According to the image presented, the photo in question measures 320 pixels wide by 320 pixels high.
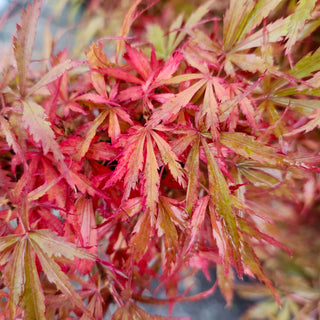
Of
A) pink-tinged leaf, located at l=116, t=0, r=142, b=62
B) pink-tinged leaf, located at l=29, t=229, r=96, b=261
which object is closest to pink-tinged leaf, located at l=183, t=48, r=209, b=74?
pink-tinged leaf, located at l=116, t=0, r=142, b=62

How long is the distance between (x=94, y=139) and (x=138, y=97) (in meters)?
0.10

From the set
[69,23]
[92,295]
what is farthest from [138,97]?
[69,23]

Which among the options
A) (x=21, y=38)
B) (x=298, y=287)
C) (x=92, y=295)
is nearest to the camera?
(x=21, y=38)

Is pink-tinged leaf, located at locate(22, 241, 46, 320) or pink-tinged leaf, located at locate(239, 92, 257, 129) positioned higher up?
pink-tinged leaf, located at locate(239, 92, 257, 129)

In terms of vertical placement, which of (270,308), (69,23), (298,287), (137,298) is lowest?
(270,308)

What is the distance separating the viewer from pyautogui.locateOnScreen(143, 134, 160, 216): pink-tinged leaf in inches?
14.3

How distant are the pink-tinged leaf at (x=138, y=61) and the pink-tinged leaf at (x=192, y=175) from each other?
142 mm

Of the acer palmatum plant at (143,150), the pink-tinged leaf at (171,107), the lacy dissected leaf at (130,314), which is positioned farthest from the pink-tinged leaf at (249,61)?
the lacy dissected leaf at (130,314)

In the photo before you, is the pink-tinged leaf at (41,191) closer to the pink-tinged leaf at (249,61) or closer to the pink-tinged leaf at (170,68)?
the pink-tinged leaf at (170,68)

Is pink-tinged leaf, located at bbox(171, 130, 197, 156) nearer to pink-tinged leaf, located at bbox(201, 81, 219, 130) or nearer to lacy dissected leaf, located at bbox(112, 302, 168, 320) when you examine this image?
pink-tinged leaf, located at bbox(201, 81, 219, 130)

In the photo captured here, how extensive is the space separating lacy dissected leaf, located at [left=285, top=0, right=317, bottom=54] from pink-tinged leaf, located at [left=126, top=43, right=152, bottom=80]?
0.21 meters

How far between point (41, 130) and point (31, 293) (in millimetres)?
228

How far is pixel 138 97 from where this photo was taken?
42cm

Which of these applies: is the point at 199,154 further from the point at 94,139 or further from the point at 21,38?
the point at 21,38
